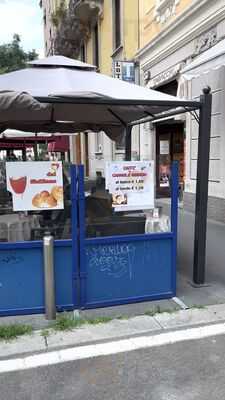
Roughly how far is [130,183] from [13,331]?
1.79 metres

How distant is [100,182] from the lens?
4566 millimetres

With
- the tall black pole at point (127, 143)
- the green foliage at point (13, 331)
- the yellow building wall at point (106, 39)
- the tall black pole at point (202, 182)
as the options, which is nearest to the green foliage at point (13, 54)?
the yellow building wall at point (106, 39)

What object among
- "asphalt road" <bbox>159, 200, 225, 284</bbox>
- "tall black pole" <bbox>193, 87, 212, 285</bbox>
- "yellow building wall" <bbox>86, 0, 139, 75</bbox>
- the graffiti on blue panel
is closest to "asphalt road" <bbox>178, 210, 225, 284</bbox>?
"asphalt road" <bbox>159, 200, 225, 284</bbox>

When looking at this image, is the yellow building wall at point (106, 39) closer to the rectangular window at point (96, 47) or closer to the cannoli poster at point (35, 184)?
the rectangular window at point (96, 47)

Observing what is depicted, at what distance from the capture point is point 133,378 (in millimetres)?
3076

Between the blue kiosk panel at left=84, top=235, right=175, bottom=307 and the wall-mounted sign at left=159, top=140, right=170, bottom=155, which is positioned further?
the wall-mounted sign at left=159, top=140, right=170, bottom=155

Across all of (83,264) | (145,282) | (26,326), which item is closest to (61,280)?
(83,264)

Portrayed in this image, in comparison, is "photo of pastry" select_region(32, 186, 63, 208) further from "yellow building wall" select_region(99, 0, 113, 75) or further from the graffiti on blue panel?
"yellow building wall" select_region(99, 0, 113, 75)

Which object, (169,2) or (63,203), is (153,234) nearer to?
(63,203)

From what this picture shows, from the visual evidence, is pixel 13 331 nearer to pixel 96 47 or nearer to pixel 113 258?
pixel 113 258

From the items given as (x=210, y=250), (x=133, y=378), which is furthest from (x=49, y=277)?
(x=210, y=250)

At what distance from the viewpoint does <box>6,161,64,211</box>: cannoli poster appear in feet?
13.1

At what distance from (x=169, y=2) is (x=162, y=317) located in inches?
351

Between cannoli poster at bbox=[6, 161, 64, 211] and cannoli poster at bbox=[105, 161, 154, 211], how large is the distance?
0.52 metres
